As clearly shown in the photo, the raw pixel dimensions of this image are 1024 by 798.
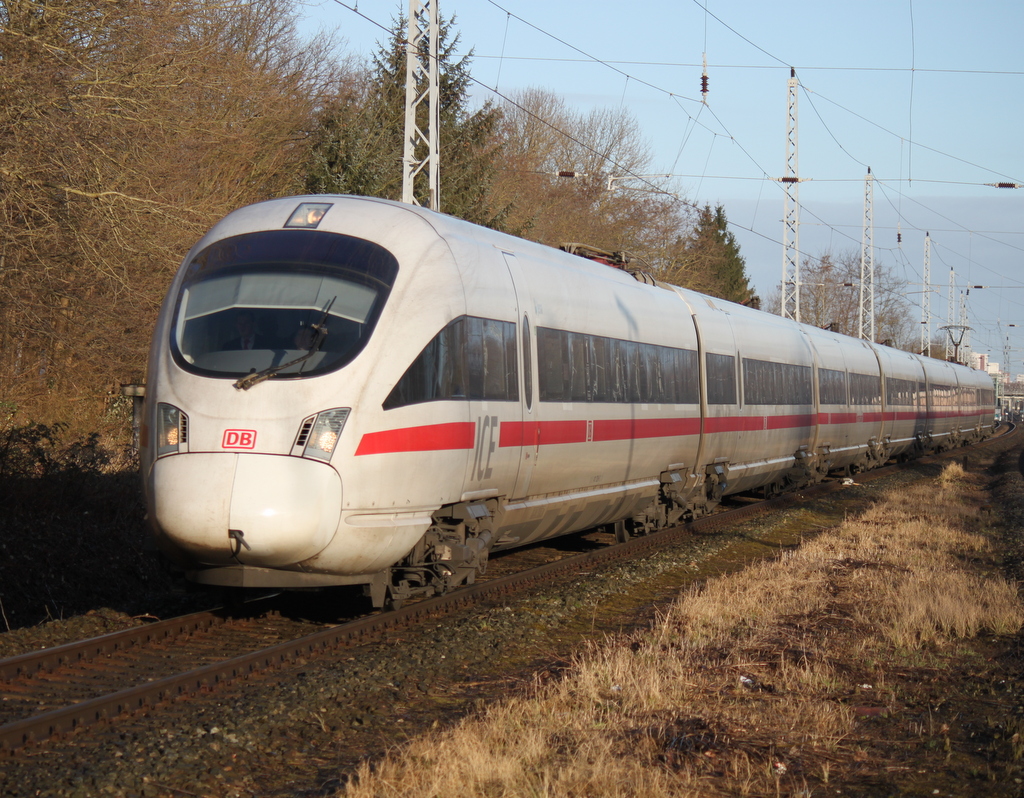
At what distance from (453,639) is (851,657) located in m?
2.91

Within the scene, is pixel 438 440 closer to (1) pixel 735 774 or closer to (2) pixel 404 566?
(2) pixel 404 566

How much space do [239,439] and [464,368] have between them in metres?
2.06

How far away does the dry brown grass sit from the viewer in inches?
192

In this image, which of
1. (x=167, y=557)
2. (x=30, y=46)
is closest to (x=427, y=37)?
(x=30, y=46)

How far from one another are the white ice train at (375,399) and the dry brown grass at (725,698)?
1702mm

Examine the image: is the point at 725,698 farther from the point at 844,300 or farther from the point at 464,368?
the point at 844,300

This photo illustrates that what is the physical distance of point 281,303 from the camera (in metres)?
7.75

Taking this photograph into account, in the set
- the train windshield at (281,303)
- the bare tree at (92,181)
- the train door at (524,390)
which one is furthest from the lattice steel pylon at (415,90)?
the train windshield at (281,303)

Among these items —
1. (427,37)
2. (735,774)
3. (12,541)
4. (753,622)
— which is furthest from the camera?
(427,37)

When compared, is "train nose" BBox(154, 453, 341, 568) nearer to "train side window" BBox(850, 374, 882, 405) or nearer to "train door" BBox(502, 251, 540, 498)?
"train door" BBox(502, 251, 540, 498)

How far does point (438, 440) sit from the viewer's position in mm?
8031

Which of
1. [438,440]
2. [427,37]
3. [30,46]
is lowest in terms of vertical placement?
[438,440]

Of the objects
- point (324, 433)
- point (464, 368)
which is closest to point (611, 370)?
point (464, 368)

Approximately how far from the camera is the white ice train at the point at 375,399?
281 inches
